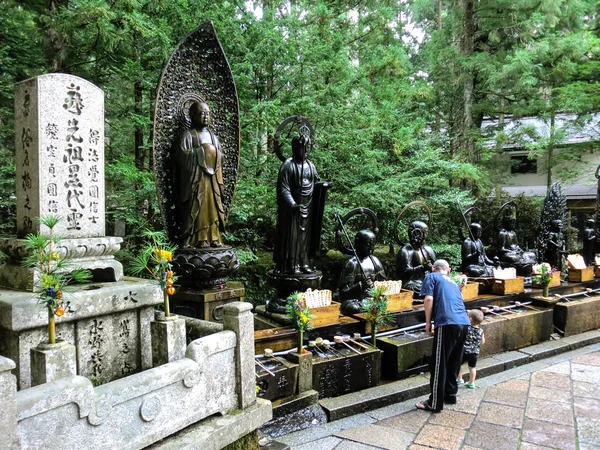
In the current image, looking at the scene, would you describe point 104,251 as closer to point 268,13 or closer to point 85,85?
point 85,85

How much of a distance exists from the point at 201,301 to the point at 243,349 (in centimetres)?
201

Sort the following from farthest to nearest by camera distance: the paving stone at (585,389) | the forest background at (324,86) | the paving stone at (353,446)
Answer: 1. the forest background at (324,86)
2. the paving stone at (585,389)
3. the paving stone at (353,446)

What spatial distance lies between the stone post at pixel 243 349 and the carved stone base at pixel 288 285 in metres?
2.58

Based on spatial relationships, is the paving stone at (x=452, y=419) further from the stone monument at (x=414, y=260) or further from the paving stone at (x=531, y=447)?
the stone monument at (x=414, y=260)

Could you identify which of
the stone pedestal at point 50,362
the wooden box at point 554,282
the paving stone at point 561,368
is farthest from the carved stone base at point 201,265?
the wooden box at point 554,282

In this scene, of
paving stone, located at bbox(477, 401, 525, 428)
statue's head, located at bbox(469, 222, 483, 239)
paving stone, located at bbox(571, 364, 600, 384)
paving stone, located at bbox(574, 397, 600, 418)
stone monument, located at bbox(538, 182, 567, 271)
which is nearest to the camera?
paving stone, located at bbox(477, 401, 525, 428)

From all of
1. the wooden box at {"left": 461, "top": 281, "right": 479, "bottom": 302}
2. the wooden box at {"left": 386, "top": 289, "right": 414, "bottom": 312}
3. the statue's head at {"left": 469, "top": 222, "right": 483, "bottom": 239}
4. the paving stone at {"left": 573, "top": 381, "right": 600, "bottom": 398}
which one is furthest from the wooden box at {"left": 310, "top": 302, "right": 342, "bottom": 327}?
the statue's head at {"left": 469, "top": 222, "right": 483, "bottom": 239}

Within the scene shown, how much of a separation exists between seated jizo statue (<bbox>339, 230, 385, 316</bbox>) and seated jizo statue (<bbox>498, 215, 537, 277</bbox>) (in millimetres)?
4620

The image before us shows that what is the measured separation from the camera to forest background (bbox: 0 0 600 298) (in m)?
8.46

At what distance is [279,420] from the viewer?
4.76m

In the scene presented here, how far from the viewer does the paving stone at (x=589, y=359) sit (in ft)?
23.2

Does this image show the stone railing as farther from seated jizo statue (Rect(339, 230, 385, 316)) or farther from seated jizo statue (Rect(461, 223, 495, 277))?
seated jizo statue (Rect(461, 223, 495, 277))

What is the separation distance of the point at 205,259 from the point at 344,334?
2349 millimetres

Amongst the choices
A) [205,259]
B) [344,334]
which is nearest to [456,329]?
[344,334]
